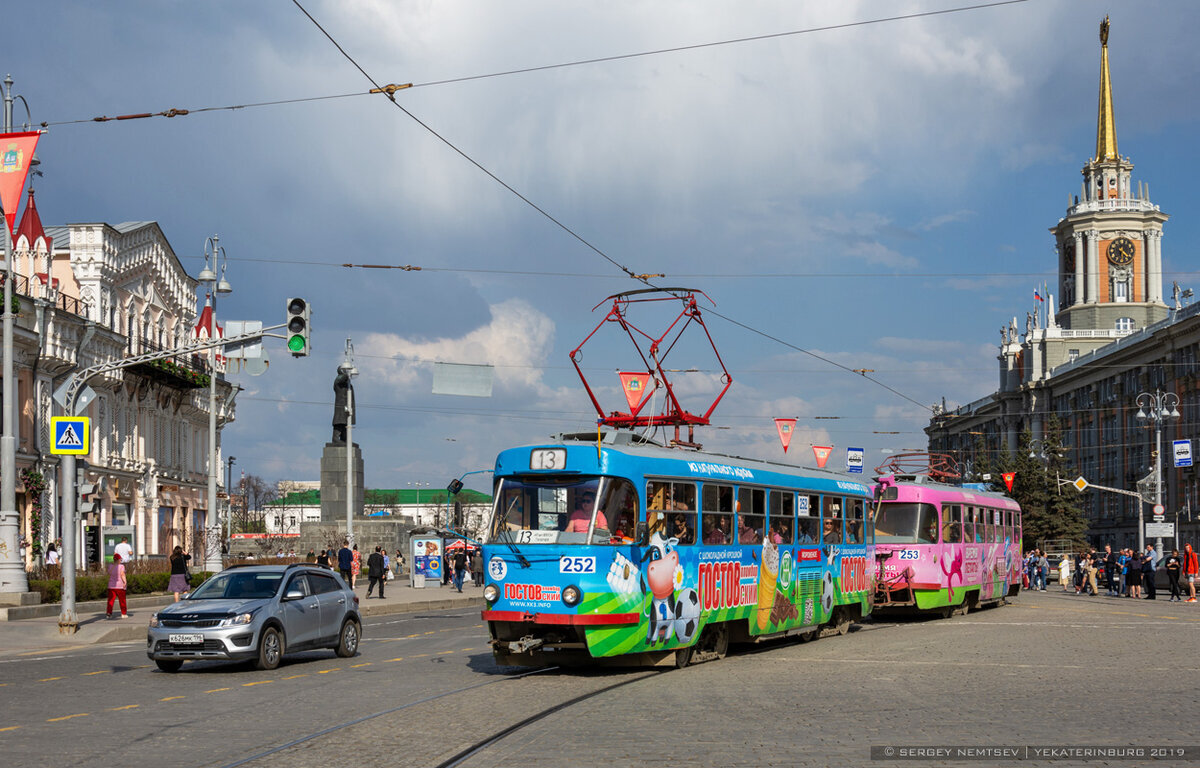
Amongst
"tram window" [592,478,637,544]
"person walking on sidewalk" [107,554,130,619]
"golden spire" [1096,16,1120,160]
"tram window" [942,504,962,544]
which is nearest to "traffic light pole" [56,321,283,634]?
"person walking on sidewalk" [107,554,130,619]

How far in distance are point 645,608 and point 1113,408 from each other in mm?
91580

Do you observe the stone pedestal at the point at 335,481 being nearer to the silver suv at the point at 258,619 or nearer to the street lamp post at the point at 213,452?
the street lamp post at the point at 213,452

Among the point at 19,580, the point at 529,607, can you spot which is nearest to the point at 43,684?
the point at 529,607

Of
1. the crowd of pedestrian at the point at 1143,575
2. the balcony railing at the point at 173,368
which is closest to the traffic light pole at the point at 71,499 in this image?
the crowd of pedestrian at the point at 1143,575

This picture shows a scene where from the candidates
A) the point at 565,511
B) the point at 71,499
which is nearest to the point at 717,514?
Result: the point at 565,511

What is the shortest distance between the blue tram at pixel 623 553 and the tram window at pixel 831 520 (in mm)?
2886

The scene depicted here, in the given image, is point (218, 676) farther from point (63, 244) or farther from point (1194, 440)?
point (1194, 440)

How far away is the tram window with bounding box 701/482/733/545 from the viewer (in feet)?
59.5

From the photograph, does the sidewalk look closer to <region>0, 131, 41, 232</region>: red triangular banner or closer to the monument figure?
<region>0, 131, 41, 232</region>: red triangular banner

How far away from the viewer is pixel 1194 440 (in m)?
Answer: 81.9

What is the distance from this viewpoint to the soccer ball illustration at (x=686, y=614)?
1731 centimetres

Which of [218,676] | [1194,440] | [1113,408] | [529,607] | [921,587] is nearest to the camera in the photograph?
[529,607]

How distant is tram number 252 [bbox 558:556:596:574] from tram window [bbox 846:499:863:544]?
9.04 meters

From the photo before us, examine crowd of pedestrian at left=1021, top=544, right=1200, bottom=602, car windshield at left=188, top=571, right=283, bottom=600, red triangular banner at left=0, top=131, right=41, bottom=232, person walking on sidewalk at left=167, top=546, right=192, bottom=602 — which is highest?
red triangular banner at left=0, top=131, right=41, bottom=232
